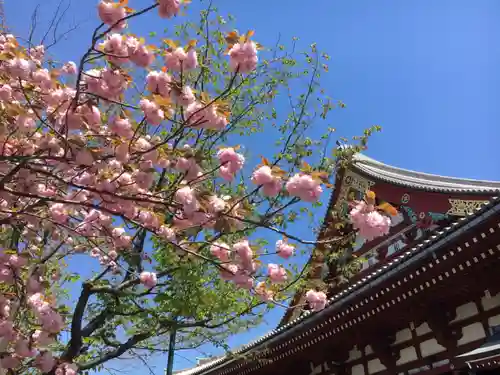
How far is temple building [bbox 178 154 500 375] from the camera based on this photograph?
626 centimetres

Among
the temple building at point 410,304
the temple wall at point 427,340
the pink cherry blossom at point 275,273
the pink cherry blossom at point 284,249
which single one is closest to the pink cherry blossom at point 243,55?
the pink cherry blossom at point 284,249

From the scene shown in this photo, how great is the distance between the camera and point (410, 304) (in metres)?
7.45

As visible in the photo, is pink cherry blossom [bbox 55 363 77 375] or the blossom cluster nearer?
the blossom cluster

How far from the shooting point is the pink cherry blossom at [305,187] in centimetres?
346

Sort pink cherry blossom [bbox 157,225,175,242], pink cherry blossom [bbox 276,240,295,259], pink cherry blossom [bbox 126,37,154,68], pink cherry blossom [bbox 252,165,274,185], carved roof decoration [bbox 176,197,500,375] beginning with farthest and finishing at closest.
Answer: carved roof decoration [bbox 176,197,500,375] → pink cherry blossom [bbox 276,240,295,259] → pink cherry blossom [bbox 157,225,175,242] → pink cherry blossom [bbox 252,165,274,185] → pink cherry blossom [bbox 126,37,154,68]

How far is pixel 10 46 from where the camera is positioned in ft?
11.0

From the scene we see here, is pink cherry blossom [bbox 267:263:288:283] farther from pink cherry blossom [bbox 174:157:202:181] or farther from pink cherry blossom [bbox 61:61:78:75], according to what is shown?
pink cherry blossom [bbox 61:61:78:75]


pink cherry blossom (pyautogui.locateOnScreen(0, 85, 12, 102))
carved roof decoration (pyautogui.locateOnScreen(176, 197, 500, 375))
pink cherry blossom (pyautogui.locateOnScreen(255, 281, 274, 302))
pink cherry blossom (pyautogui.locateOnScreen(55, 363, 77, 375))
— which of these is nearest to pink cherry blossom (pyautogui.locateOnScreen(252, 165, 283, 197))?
pink cherry blossom (pyautogui.locateOnScreen(255, 281, 274, 302))

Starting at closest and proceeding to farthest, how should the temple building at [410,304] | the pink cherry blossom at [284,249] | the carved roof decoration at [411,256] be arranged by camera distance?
the pink cherry blossom at [284,249] → the carved roof decoration at [411,256] → the temple building at [410,304]

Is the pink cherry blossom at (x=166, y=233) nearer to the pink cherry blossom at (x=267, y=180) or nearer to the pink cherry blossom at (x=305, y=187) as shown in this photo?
the pink cherry blossom at (x=267, y=180)

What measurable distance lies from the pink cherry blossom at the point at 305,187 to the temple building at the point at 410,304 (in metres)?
2.34

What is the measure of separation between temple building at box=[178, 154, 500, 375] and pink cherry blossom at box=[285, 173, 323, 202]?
2345 mm

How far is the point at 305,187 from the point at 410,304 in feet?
16.1

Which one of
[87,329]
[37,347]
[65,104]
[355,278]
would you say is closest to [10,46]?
[65,104]
